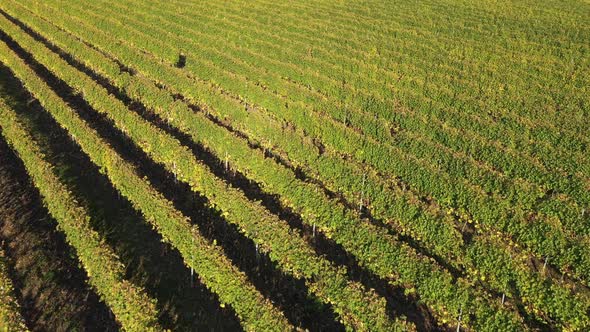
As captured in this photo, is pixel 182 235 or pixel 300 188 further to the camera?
pixel 300 188

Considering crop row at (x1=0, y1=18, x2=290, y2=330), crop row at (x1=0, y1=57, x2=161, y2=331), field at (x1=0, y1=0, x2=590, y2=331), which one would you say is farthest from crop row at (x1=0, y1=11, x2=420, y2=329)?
crop row at (x1=0, y1=57, x2=161, y2=331)

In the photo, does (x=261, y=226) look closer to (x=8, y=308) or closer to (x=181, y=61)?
(x=8, y=308)

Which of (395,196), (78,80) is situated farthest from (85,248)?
(78,80)

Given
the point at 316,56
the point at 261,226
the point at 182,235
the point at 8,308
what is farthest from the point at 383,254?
the point at 316,56

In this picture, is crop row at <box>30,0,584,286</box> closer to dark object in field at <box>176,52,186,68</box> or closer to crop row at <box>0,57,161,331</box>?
crop row at <box>0,57,161,331</box>

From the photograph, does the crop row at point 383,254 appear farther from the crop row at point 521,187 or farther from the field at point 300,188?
the crop row at point 521,187
